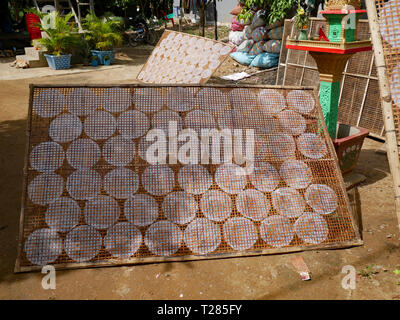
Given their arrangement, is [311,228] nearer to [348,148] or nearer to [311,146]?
[311,146]

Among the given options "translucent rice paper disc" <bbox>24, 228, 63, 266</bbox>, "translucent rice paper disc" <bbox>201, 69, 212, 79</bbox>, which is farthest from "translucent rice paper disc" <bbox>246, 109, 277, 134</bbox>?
"translucent rice paper disc" <bbox>201, 69, 212, 79</bbox>

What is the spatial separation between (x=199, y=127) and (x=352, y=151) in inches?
89.1

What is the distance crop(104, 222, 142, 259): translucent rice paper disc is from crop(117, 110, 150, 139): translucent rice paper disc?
1.02 metres

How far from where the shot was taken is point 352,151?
14.4ft

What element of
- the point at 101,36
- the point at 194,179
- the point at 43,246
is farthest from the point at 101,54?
the point at 43,246

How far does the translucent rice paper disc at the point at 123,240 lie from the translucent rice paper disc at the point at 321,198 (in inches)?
74.2

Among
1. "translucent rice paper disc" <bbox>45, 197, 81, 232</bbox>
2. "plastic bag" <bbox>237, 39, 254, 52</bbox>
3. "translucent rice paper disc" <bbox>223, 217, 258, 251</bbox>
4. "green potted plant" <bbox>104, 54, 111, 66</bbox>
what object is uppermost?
"translucent rice paper disc" <bbox>45, 197, 81, 232</bbox>

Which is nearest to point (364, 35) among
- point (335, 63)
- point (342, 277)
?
point (335, 63)

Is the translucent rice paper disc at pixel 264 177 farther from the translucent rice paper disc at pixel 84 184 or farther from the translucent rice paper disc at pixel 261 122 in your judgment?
the translucent rice paper disc at pixel 84 184

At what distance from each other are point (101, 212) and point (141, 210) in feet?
1.31

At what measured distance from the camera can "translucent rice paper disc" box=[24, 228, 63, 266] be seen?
2.95 meters

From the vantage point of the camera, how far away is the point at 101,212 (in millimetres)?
3180

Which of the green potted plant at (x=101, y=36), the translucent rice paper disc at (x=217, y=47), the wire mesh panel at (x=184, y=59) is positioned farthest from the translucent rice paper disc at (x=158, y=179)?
the green potted plant at (x=101, y=36)

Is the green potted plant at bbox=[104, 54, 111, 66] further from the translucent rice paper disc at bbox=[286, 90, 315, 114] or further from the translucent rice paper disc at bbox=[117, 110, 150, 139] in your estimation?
the translucent rice paper disc at bbox=[286, 90, 315, 114]
